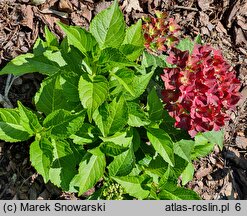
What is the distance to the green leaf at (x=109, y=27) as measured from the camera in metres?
2.47

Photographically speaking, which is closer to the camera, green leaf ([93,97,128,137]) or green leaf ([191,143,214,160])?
green leaf ([93,97,128,137])

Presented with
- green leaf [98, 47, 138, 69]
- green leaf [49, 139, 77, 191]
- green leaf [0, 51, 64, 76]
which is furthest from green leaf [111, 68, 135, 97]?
green leaf [49, 139, 77, 191]

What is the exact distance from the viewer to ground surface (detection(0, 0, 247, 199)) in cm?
300

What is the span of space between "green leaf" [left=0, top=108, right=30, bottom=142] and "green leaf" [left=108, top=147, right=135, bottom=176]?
0.55m

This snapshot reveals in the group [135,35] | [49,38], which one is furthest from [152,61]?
[49,38]

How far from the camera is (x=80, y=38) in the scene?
2439 millimetres

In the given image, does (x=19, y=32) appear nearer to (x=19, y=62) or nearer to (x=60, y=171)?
(x=19, y=62)

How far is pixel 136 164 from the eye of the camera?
284 centimetres

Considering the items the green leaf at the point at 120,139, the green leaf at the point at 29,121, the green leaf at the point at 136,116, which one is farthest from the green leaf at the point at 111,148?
the green leaf at the point at 29,121

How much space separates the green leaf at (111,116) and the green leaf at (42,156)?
32 cm

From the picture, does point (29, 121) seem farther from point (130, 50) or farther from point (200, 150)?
point (200, 150)

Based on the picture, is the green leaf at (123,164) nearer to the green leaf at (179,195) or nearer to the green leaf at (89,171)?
the green leaf at (89,171)

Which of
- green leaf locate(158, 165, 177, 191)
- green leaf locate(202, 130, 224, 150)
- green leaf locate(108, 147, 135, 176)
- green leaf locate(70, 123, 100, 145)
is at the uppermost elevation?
green leaf locate(202, 130, 224, 150)

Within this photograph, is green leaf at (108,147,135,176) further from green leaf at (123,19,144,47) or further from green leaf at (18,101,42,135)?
green leaf at (123,19,144,47)
